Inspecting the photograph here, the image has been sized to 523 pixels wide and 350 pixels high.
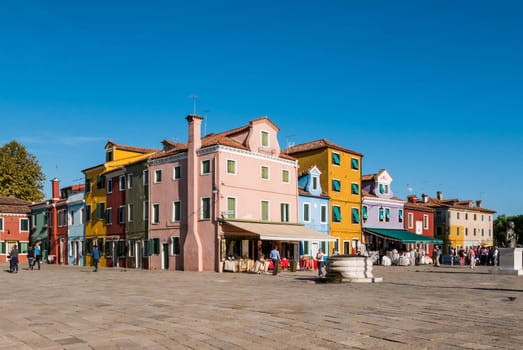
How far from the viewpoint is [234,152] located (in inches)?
1474

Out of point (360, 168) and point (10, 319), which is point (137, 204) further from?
point (10, 319)

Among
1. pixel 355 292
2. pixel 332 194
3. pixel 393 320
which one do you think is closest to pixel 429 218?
pixel 332 194

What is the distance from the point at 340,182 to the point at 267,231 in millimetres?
14076

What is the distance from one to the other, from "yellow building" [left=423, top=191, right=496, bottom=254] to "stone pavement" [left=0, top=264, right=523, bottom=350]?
48.1m

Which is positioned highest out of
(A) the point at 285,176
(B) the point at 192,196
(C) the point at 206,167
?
(C) the point at 206,167

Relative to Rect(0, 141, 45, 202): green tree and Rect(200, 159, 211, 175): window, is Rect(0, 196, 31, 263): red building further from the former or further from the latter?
Rect(200, 159, 211, 175): window

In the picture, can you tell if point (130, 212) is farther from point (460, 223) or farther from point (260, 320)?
point (460, 223)

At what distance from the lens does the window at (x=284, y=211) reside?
41156 millimetres

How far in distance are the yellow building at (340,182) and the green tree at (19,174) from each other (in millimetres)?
32464

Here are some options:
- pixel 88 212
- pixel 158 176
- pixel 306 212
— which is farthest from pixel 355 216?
pixel 88 212

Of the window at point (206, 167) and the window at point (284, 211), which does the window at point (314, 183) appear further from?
the window at point (206, 167)

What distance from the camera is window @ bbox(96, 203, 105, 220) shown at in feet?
158

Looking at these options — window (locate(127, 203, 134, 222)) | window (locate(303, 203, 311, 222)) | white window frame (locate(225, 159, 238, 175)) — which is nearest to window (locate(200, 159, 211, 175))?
white window frame (locate(225, 159, 238, 175))

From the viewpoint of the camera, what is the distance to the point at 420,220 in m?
60.3
